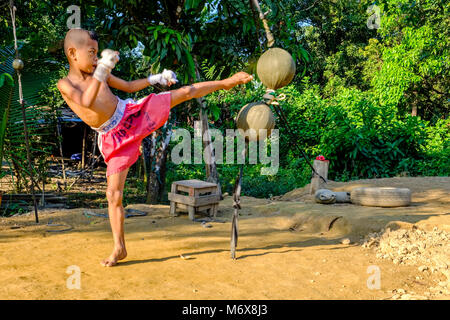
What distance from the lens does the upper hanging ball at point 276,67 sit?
2637mm

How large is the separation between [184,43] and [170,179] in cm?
454

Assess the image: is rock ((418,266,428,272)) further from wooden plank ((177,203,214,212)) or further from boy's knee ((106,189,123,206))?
wooden plank ((177,203,214,212))

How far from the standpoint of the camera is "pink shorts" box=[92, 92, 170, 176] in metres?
2.65

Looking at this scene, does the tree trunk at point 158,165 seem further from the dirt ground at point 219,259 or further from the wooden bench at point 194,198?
the dirt ground at point 219,259

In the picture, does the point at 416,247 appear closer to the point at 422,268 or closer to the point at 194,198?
the point at 422,268

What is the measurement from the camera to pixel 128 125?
2.67 metres

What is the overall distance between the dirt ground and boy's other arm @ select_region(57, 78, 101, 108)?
109cm

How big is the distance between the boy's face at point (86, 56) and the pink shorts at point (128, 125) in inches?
12.6

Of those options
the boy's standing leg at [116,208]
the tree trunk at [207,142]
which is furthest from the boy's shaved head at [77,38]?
the tree trunk at [207,142]

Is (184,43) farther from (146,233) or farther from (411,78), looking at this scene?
(411,78)

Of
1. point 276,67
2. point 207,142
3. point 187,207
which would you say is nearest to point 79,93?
point 276,67

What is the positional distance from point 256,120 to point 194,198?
1898 millimetres
